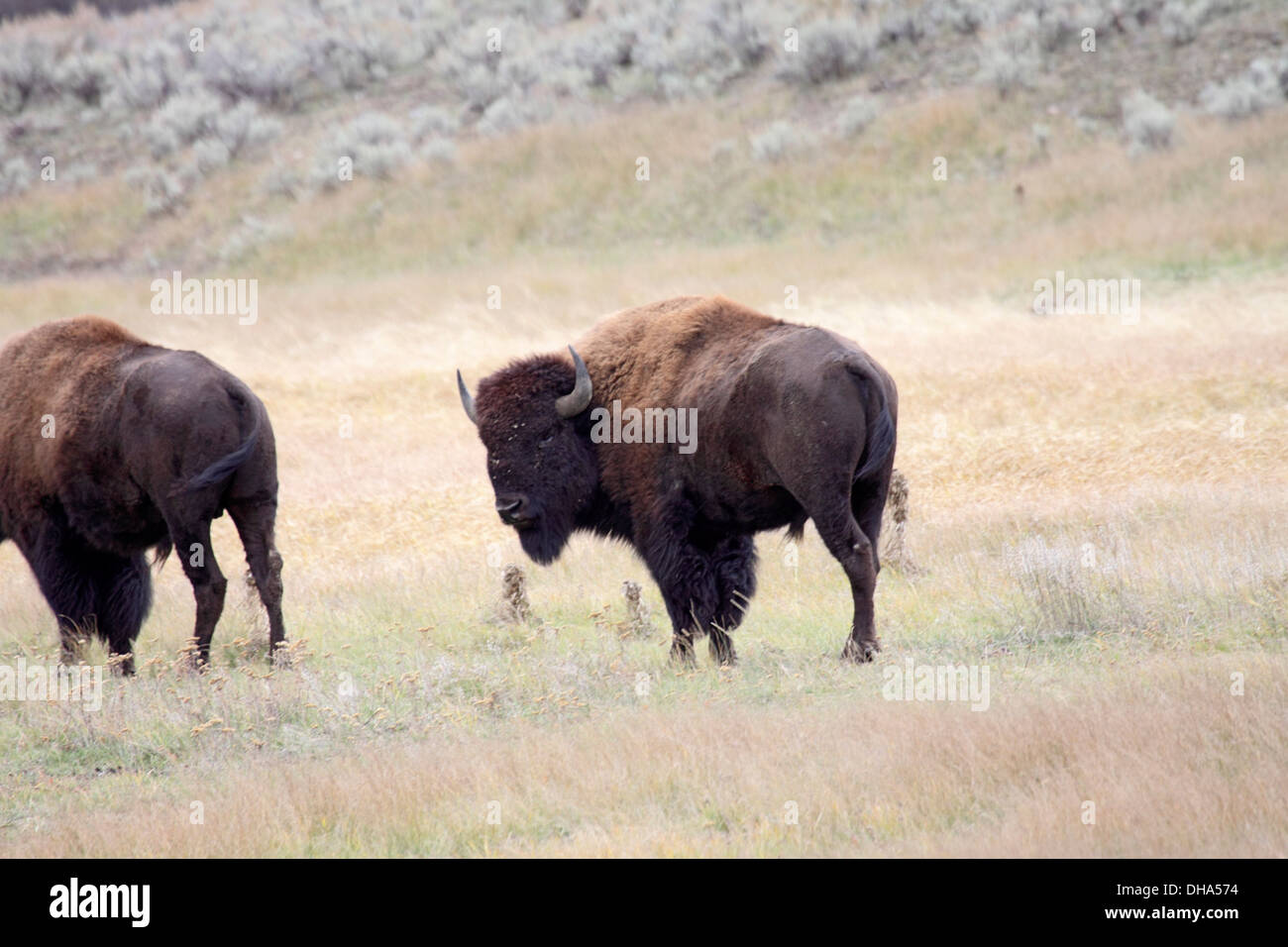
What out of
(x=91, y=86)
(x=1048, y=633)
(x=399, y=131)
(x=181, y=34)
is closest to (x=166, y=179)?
(x=399, y=131)

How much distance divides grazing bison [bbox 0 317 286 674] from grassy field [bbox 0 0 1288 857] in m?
0.59

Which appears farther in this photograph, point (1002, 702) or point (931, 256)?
point (931, 256)

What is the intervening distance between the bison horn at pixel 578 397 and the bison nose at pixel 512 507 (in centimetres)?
59

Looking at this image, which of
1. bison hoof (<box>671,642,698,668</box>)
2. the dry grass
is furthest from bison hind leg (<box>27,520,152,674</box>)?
bison hoof (<box>671,642,698,668</box>)

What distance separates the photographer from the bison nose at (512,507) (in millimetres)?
8086

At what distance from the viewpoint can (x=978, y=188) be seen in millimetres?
28594

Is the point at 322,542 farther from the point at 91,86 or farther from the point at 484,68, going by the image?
the point at 91,86

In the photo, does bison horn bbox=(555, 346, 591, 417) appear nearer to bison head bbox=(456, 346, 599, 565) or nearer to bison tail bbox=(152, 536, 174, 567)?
bison head bbox=(456, 346, 599, 565)

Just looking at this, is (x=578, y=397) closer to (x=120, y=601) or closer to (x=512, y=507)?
(x=512, y=507)

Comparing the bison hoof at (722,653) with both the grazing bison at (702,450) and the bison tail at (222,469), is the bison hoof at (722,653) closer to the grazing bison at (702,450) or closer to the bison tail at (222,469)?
the grazing bison at (702,450)

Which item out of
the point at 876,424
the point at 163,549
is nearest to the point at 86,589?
the point at 163,549

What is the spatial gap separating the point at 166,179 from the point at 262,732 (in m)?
33.5

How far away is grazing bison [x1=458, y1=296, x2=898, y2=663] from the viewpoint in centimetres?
697

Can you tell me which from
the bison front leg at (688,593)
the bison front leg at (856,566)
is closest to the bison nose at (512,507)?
the bison front leg at (688,593)
